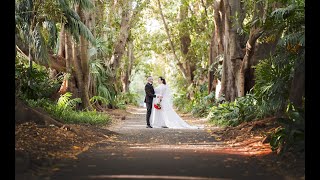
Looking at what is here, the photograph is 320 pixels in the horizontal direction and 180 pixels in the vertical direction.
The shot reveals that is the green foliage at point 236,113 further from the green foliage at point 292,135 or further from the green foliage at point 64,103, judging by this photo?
the green foliage at point 292,135

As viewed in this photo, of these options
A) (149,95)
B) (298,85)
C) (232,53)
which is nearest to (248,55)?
(232,53)

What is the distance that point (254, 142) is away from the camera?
11.8m

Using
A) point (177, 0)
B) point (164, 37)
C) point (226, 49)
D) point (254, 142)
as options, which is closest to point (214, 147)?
point (254, 142)

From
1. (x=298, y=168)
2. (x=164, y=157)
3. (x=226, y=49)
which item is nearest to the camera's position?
(x=298, y=168)

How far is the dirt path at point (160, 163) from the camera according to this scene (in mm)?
7383

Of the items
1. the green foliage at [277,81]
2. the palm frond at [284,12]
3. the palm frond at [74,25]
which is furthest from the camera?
the palm frond at [74,25]

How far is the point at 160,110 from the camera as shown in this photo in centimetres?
2019

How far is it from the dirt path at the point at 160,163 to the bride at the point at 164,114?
25.5 feet

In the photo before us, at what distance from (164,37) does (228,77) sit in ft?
73.9

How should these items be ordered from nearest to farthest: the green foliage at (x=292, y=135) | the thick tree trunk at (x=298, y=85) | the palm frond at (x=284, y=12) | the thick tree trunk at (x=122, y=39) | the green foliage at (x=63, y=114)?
the green foliage at (x=292, y=135), the thick tree trunk at (x=298, y=85), the palm frond at (x=284, y=12), the green foliage at (x=63, y=114), the thick tree trunk at (x=122, y=39)

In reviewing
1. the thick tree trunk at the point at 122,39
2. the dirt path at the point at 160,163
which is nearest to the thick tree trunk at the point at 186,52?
the thick tree trunk at the point at 122,39

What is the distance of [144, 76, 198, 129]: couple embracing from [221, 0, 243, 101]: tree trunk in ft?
10.2

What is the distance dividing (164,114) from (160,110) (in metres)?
0.23
